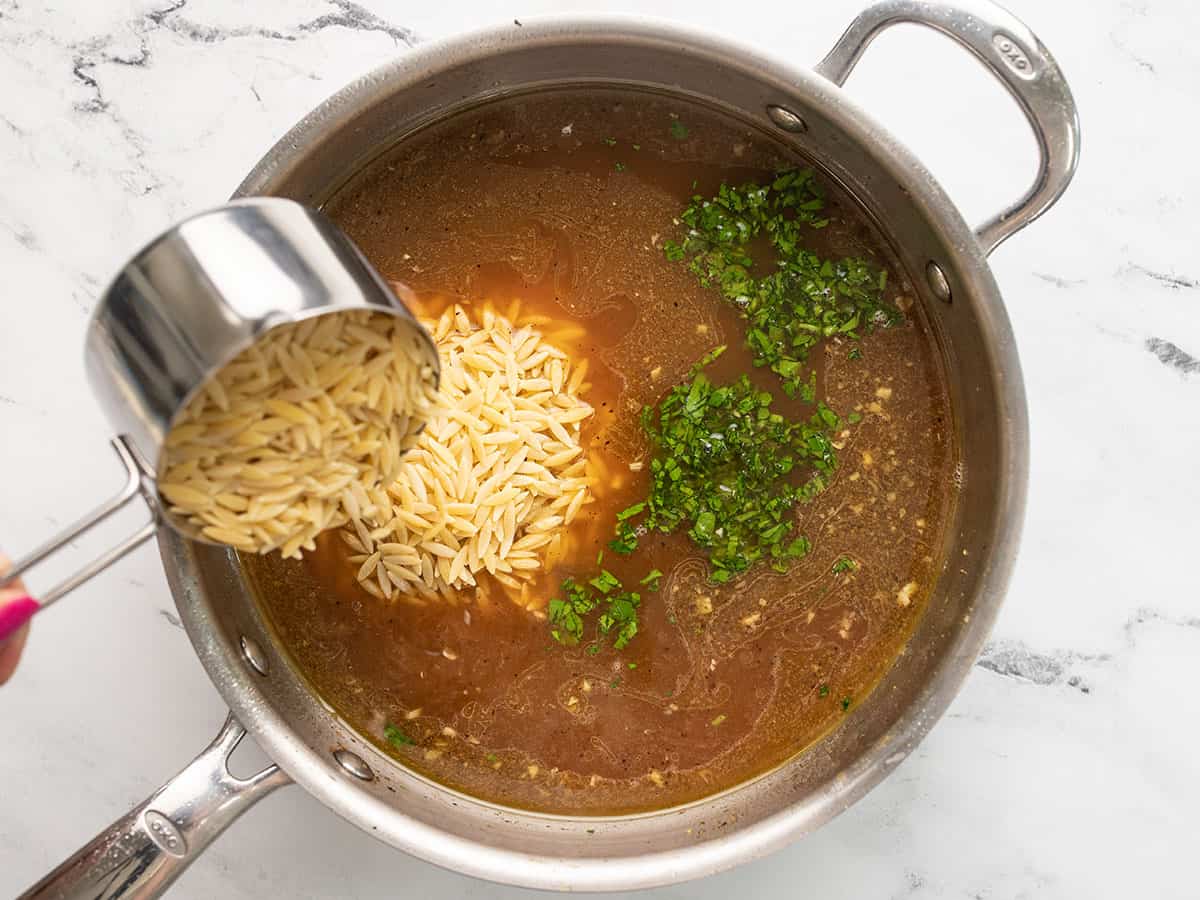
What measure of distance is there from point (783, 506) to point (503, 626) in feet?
1.77

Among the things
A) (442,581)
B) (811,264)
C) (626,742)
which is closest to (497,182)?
(811,264)

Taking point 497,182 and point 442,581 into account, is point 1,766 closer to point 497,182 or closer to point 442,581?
point 442,581

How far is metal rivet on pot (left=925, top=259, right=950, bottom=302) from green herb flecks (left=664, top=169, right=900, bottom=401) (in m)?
0.12

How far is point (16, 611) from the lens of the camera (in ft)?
4.06

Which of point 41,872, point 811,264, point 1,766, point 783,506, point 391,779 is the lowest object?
point 41,872

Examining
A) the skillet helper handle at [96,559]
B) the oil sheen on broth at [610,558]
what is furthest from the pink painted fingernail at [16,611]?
the oil sheen on broth at [610,558]

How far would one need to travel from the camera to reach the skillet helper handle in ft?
3.86

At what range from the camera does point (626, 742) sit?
1816 mm

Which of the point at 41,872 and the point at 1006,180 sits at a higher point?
the point at 1006,180

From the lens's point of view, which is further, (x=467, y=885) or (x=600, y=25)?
(x=467, y=885)

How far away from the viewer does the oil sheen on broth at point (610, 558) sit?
1811mm

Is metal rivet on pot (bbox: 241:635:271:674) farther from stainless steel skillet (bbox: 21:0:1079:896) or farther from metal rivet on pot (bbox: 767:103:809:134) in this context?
metal rivet on pot (bbox: 767:103:809:134)

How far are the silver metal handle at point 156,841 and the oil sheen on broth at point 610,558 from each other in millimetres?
381

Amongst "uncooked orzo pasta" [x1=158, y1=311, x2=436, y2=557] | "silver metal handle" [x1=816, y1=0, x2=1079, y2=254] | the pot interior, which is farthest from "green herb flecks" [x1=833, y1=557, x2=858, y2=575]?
"uncooked orzo pasta" [x1=158, y1=311, x2=436, y2=557]
